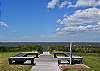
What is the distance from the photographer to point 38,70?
705 inches

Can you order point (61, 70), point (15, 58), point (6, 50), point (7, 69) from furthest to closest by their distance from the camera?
point (6, 50) → point (15, 58) → point (61, 70) → point (7, 69)

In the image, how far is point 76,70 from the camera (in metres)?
17.0

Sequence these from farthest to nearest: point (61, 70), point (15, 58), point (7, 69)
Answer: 1. point (15, 58)
2. point (61, 70)
3. point (7, 69)

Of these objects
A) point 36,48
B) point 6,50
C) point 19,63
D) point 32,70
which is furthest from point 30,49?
point 32,70

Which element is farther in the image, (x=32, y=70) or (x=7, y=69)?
(x=32, y=70)

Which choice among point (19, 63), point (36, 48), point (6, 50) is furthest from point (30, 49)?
point (19, 63)

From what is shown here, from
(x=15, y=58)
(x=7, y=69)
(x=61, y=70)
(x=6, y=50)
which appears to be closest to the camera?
(x=7, y=69)

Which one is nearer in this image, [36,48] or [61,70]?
[61,70]

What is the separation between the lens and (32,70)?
58.7 feet

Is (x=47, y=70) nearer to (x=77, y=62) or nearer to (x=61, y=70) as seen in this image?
(x=61, y=70)

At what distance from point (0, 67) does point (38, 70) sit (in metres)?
2.34

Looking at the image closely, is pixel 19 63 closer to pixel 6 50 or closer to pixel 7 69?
pixel 7 69

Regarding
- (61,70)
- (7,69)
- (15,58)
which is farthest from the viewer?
(15,58)

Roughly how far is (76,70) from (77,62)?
216 inches
